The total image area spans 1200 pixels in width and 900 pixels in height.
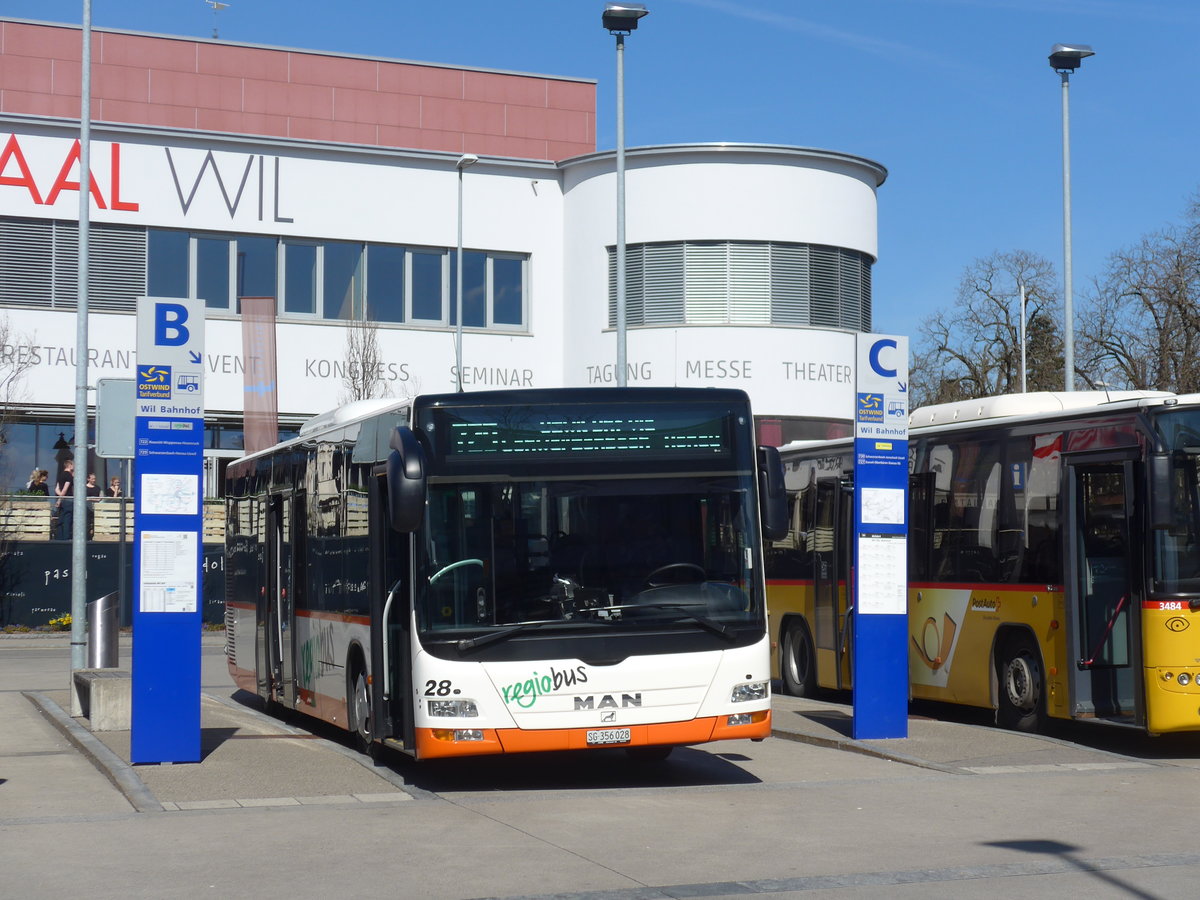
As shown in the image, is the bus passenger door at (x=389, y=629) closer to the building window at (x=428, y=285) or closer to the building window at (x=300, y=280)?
the building window at (x=300, y=280)

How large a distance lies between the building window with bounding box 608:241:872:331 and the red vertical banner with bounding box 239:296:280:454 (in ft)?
27.2

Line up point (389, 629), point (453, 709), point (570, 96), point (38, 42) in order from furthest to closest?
point (570, 96), point (38, 42), point (389, 629), point (453, 709)

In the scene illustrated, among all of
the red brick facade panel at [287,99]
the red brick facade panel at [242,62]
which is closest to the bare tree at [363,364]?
the red brick facade panel at [287,99]

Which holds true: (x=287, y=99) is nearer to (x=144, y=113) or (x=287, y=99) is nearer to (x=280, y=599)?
(x=144, y=113)

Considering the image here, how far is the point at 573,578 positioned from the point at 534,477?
742 mm

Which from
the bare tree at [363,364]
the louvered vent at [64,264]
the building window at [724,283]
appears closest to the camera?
the louvered vent at [64,264]

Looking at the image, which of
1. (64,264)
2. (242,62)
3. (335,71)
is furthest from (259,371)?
(335,71)

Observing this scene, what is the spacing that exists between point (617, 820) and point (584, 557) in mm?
1906

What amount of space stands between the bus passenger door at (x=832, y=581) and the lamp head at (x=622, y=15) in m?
9.05

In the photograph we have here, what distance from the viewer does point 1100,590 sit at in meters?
14.3

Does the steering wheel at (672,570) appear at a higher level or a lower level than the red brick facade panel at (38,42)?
lower

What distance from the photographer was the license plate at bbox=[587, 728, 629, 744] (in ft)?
37.2

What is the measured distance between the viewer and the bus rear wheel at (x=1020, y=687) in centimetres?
1532

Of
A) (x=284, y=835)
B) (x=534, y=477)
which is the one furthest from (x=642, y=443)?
(x=284, y=835)
